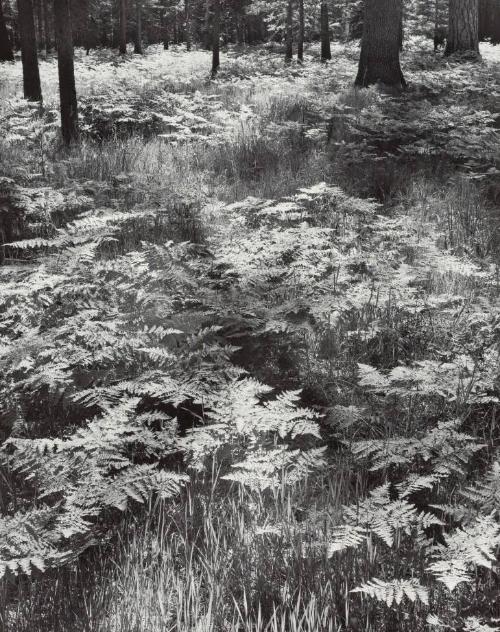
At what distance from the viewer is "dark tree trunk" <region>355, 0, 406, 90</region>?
10211 mm

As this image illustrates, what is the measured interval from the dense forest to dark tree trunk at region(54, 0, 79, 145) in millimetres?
1091

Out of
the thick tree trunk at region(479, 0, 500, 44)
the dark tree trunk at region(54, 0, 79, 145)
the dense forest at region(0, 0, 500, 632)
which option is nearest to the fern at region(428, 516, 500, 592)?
the dense forest at region(0, 0, 500, 632)

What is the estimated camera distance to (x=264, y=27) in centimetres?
5200

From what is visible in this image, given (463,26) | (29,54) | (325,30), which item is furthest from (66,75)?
(325,30)

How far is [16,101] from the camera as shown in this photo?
10062mm

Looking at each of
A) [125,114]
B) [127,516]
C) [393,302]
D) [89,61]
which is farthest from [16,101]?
[89,61]

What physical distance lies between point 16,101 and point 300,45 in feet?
63.7

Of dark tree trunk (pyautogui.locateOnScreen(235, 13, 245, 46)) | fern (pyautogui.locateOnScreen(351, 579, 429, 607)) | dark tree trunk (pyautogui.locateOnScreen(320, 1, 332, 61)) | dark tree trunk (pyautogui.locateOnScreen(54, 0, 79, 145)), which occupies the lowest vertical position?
fern (pyautogui.locateOnScreen(351, 579, 429, 607))

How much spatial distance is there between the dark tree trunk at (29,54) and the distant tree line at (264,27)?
0.06 ft

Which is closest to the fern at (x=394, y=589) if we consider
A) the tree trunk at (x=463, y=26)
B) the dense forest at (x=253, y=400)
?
the dense forest at (x=253, y=400)

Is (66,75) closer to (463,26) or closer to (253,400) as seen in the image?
(253,400)

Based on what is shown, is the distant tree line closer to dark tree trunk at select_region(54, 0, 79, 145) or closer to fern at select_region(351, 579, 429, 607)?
dark tree trunk at select_region(54, 0, 79, 145)

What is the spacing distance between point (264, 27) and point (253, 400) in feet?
187

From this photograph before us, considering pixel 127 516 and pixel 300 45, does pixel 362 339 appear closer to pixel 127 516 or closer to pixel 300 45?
pixel 127 516
